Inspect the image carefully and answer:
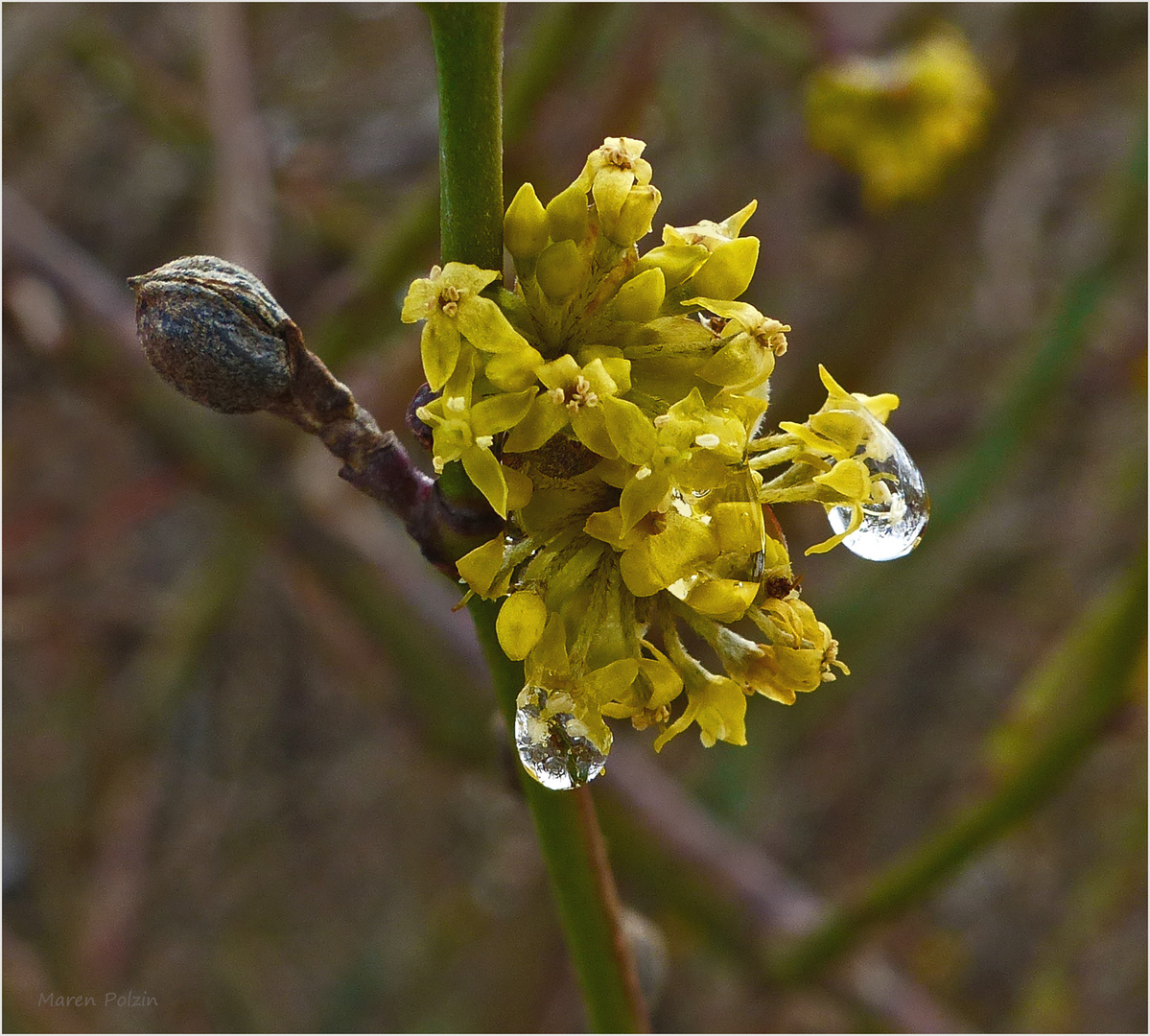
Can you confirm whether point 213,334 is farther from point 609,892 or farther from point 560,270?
point 609,892

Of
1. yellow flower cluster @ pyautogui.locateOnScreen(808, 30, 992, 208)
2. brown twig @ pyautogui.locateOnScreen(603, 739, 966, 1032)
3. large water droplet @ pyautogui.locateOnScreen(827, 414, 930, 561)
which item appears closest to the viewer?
large water droplet @ pyautogui.locateOnScreen(827, 414, 930, 561)

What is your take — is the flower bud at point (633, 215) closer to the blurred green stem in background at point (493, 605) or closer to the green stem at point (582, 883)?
the blurred green stem in background at point (493, 605)

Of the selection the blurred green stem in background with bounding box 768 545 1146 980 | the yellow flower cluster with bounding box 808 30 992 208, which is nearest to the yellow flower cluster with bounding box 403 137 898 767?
the blurred green stem in background with bounding box 768 545 1146 980

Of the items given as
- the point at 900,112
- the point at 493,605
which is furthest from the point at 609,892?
the point at 900,112

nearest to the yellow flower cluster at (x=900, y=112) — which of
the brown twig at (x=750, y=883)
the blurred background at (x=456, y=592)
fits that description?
the blurred background at (x=456, y=592)

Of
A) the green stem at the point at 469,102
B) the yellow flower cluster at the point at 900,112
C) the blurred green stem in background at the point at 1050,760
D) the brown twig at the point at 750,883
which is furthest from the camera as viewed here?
the yellow flower cluster at the point at 900,112

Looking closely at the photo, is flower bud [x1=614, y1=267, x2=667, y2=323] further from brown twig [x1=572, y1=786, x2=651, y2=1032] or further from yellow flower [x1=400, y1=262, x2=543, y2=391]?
brown twig [x1=572, y1=786, x2=651, y2=1032]

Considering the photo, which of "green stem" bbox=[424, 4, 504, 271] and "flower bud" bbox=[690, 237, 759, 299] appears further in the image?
"flower bud" bbox=[690, 237, 759, 299]
